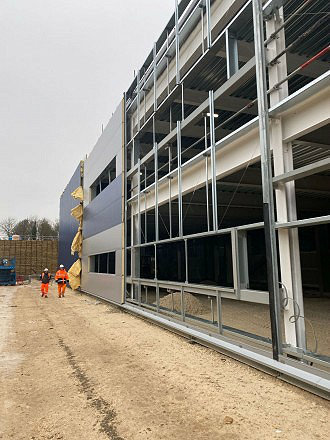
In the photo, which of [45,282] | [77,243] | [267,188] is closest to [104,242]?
[45,282]

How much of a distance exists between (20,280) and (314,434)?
1165 inches

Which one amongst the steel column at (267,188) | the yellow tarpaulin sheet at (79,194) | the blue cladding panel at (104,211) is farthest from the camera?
the yellow tarpaulin sheet at (79,194)

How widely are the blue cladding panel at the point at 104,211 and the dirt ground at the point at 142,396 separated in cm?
705

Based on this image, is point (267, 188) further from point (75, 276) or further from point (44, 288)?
point (75, 276)

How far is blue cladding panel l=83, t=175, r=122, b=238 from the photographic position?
1372 centimetres

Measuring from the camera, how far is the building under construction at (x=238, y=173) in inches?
204

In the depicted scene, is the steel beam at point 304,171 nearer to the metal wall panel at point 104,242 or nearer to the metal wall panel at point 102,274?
the metal wall panel at point 102,274

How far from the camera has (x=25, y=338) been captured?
8109mm

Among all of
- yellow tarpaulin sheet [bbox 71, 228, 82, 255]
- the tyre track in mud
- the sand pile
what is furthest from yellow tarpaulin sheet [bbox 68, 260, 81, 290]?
the tyre track in mud

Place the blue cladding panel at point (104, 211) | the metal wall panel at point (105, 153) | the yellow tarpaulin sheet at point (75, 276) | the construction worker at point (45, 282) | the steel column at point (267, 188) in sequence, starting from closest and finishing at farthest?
the steel column at point (267, 188) → the blue cladding panel at point (104, 211) → the metal wall panel at point (105, 153) → the construction worker at point (45, 282) → the yellow tarpaulin sheet at point (75, 276)

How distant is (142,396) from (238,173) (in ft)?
22.1

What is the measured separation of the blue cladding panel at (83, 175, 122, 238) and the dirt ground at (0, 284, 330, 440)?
7.05 m

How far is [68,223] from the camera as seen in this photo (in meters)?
25.9

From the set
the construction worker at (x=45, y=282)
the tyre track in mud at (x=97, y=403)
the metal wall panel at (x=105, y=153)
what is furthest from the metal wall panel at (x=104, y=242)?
the tyre track in mud at (x=97, y=403)
